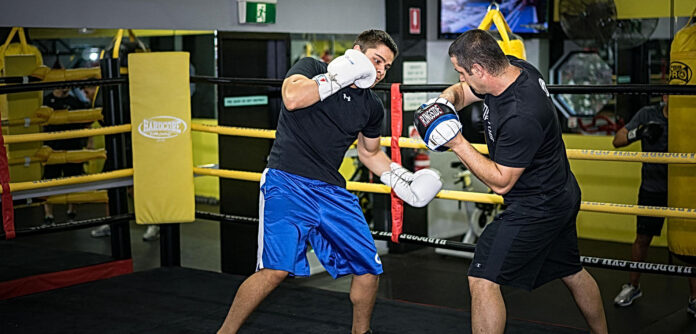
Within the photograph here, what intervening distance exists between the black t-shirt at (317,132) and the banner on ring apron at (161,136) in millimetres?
1402

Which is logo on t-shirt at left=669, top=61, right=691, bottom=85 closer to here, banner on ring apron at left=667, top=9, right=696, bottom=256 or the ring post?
banner on ring apron at left=667, top=9, right=696, bottom=256

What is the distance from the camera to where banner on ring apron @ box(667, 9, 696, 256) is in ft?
12.3

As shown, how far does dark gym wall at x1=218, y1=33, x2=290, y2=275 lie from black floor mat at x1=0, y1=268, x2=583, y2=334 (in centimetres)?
91

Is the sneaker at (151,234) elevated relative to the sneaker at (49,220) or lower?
lower

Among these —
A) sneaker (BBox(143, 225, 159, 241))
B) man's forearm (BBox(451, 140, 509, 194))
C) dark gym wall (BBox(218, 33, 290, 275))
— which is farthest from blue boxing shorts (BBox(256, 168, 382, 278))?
sneaker (BBox(143, 225, 159, 241))

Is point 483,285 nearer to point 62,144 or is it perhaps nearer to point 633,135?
point 633,135

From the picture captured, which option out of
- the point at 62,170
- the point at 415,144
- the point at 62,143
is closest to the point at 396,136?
the point at 415,144

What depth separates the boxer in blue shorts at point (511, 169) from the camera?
2.74m

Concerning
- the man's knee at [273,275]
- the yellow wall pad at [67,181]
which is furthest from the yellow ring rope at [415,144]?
the man's knee at [273,275]

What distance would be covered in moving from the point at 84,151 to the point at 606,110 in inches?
177

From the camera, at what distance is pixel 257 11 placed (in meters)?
5.09

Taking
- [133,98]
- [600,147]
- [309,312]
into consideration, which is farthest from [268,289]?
[600,147]

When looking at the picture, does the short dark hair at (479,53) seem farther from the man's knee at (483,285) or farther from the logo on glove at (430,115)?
the man's knee at (483,285)

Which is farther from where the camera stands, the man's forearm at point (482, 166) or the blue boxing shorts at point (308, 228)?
the blue boxing shorts at point (308, 228)
